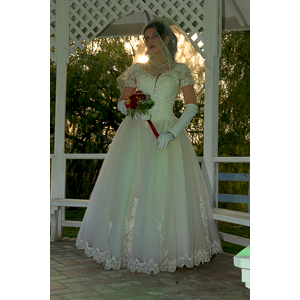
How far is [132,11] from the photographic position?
4.52 meters

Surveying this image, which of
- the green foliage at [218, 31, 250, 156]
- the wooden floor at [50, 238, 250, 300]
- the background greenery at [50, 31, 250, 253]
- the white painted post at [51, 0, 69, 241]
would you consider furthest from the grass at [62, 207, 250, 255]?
the wooden floor at [50, 238, 250, 300]

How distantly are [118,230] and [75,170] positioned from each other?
193 inches

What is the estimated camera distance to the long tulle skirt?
3.06 metres

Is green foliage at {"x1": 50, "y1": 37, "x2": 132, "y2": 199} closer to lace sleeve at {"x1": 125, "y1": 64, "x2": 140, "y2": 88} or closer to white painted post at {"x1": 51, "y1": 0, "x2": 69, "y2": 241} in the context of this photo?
white painted post at {"x1": 51, "y1": 0, "x2": 69, "y2": 241}

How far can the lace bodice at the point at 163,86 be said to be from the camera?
3523mm
